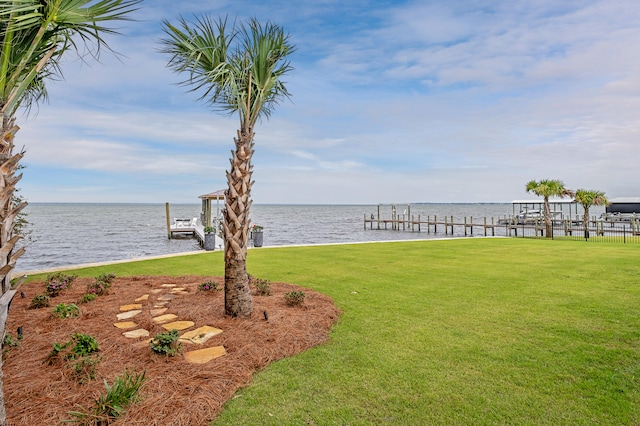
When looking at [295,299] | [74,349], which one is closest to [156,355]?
[74,349]

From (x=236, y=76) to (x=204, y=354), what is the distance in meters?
4.11

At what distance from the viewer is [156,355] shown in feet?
12.9

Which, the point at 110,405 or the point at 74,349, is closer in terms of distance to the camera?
the point at 110,405

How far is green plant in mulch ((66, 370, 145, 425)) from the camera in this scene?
8.88ft

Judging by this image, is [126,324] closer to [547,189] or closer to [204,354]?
[204,354]

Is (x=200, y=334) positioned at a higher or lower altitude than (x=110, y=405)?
lower

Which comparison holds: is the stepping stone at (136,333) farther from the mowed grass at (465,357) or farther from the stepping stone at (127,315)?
the mowed grass at (465,357)

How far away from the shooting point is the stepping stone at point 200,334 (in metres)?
4.55

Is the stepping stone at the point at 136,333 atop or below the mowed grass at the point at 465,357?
atop

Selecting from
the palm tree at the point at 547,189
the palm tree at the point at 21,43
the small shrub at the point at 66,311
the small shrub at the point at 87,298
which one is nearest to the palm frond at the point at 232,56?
the palm tree at the point at 21,43

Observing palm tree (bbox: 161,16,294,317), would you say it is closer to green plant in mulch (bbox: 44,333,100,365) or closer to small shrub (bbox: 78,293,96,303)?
green plant in mulch (bbox: 44,333,100,365)

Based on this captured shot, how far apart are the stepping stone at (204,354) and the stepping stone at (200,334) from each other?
28cm

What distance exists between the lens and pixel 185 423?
283cm

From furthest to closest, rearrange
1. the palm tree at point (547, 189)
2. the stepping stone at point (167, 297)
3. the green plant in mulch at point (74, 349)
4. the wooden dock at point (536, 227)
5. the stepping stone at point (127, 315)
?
the wooden dock at point (536, 227) < the palm tree at point (547, 189) < the stepping stone at point (167, 297) < the stepping stone at point (127, 315) < the green plant in mulch at point (74, 349)
